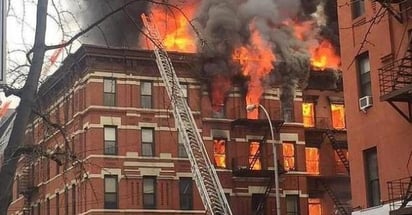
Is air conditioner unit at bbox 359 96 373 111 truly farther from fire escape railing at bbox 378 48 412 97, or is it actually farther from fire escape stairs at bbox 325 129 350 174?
fire escape stairs at bbox 325 129 350 174

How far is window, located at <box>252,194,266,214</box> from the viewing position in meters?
41.8

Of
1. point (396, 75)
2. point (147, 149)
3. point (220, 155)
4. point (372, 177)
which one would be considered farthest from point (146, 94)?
point (396, 75)

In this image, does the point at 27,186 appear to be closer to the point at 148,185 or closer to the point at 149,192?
the point at 148,185

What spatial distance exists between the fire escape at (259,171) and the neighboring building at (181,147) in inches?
2.1

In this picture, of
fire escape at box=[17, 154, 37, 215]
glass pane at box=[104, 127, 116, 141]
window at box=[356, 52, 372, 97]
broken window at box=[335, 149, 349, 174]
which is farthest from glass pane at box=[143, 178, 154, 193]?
window at box=[356, 52, 372, 97]

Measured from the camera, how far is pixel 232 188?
41.9 metres

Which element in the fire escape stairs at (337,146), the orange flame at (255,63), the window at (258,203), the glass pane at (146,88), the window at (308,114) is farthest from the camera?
the window at (308,114)

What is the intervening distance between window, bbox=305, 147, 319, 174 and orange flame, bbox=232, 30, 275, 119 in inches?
152

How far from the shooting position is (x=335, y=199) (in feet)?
137

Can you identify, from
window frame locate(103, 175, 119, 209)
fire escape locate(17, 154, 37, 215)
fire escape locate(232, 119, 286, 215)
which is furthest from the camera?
fire escape locate(17, 154, 37, 215)

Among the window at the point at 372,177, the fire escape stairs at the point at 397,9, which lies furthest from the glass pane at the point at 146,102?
the fire escape stairs at the point at 397,9

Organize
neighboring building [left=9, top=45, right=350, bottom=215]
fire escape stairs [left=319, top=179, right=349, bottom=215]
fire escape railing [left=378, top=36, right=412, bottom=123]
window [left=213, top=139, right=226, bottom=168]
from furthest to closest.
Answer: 1. window [left=213, top=139, right=226, bottom=168]
2. fire escape stairs [left=319, top=179, right=349, bottom=215]
3. neighboring building [left=9, top=45, right=350, bottom=215]
4. fire escape railing [left=378, top=36, right=412, bottom=123]

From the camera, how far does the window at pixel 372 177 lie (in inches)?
894

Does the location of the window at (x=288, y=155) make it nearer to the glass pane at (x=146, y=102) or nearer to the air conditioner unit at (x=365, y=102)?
the glass pane at (x=146, y=102)
